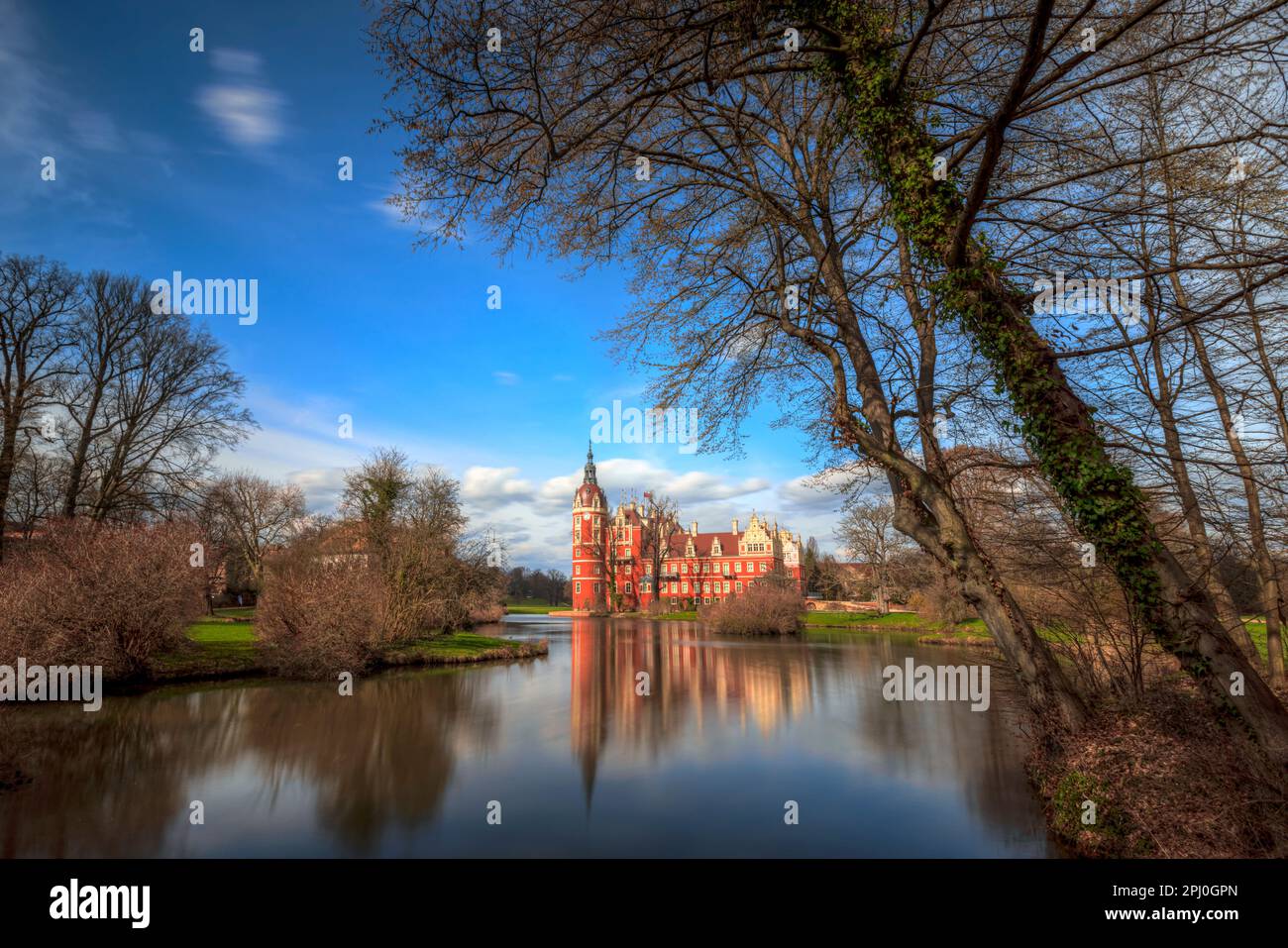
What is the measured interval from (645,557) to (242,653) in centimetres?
4818

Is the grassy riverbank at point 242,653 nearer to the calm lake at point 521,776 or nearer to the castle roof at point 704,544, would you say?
the calm lake at point 521,776

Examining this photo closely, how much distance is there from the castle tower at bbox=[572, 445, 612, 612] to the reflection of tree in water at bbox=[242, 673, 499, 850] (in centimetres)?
4541

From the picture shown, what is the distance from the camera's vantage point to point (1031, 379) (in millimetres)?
5895

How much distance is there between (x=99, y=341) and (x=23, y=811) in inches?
665

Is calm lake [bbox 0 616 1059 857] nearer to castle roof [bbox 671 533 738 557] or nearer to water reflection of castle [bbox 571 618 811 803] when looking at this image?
water reflection of castle [bbox 571 618 811 803]

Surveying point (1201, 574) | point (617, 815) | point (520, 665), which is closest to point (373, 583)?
point (520, 665)

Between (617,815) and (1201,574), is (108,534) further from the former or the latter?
(1201,574)

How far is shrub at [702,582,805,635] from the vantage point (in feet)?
113

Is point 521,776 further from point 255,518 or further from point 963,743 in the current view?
point 255,518

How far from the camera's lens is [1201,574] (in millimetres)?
5113

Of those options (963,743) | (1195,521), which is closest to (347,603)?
(963,743)

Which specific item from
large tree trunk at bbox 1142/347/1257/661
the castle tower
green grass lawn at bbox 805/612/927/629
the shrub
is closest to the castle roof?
the castle tower

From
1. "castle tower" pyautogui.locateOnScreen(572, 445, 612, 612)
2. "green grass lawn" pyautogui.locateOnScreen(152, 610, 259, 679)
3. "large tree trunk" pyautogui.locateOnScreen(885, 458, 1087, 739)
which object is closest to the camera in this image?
"large tree trunk" pyautogui.locateOnScreen(885, 458, 1087, 739)

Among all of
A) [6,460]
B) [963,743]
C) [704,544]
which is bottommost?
[963,743]
